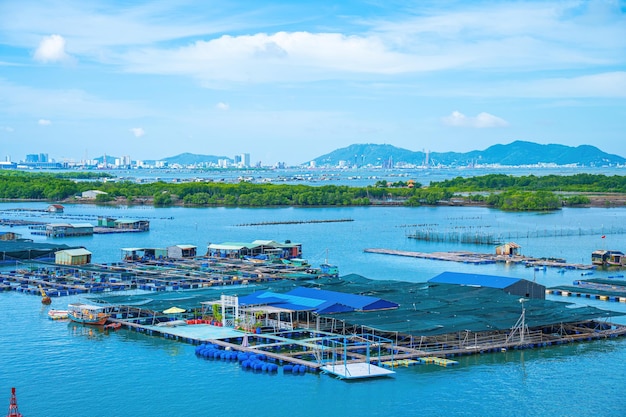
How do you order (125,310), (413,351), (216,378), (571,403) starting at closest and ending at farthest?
(571,403) < (216,378) < (413,351) < (125,310)

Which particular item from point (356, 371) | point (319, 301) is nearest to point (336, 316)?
point (319, 301)

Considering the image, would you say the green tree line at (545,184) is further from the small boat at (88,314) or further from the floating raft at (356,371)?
the floating raft at (356,371)

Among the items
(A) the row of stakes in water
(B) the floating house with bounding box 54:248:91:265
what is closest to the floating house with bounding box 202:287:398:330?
(A) the row of stakes in water

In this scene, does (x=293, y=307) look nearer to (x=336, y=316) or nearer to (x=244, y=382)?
(x=336, y=316)

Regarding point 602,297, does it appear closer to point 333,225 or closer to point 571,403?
point 571,403

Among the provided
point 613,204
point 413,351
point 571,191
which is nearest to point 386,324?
point 413,351

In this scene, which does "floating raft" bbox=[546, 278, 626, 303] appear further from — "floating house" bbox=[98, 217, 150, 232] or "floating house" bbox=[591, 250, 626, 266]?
"floating house" bbox=[98, 217, 150, 232]
